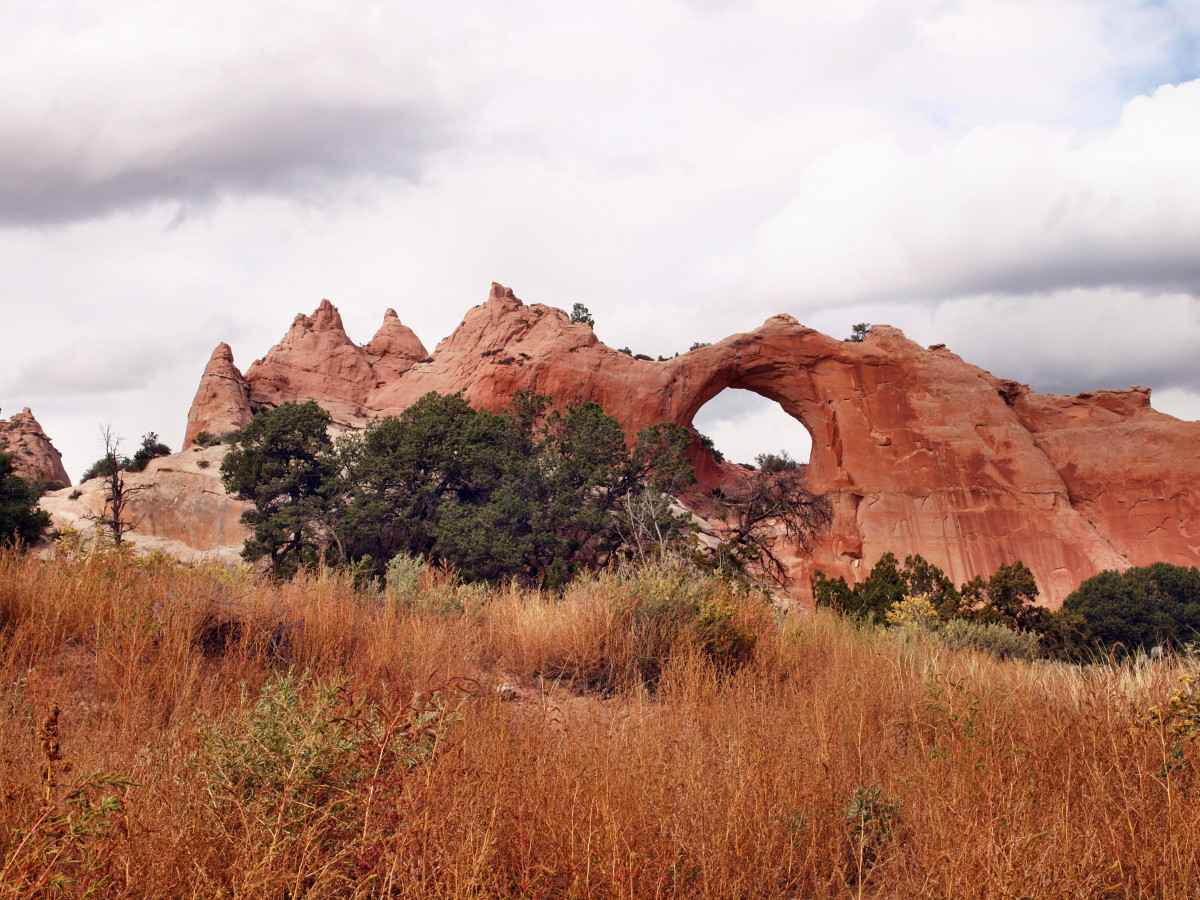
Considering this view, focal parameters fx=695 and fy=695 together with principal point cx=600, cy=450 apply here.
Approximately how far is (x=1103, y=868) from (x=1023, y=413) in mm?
32125

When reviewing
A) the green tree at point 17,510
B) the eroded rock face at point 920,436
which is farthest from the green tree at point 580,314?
the green tree at point 17,510

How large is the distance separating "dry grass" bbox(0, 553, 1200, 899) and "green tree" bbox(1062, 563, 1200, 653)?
1805 cm

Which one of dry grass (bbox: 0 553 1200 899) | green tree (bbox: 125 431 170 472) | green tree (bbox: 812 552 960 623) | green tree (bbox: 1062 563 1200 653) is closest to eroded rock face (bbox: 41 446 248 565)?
green tree (bbox: 125 431 170 472)

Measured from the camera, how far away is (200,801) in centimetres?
238

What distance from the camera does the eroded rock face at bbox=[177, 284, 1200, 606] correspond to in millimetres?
26656

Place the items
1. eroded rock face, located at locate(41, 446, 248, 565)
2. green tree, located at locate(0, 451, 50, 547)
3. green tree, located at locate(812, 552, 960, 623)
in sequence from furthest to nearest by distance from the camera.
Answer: eroded rock face, located at locate(41, 446, 248, 565), green tree, located at locate(0, 451, 50, 547), green tree, located at locate(812, 552, 960, 623)

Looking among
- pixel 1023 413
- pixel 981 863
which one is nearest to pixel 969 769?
pixel 981 863

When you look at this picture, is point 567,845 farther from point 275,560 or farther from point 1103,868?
point 275,560

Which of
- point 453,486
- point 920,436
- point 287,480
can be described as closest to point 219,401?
point 287,480

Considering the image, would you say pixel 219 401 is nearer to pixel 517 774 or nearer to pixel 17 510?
→ pixel 17 510

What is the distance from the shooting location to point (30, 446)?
43844 millimetres

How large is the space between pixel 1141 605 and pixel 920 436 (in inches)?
415

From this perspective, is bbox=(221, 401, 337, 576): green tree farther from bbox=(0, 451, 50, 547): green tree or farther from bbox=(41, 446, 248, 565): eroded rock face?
bbox=(0, 451, 50, 547): green tree

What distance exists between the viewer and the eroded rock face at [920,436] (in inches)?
1049
